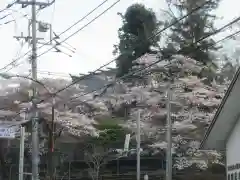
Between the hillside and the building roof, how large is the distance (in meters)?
15.2

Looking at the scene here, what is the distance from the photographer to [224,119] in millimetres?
12391

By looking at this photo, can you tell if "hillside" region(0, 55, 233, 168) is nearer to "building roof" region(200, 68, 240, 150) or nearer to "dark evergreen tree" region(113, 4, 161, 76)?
"dark evergreen tree" region(113, 4, 161, 76)

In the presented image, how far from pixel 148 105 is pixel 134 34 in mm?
10560

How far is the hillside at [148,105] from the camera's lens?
29.4 m

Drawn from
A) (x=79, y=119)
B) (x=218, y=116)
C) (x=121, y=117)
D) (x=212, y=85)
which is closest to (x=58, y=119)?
(x=79, y=119)

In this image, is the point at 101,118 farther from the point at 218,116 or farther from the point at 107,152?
the point at 218,116

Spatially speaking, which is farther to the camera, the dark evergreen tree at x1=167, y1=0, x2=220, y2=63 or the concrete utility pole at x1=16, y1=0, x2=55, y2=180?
the dark evergreen tree at x1=167, y1=0, x2=220, y2=63

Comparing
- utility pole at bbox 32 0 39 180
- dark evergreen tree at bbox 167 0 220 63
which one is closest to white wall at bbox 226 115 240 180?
utility pole at bbox 32 0 39 180

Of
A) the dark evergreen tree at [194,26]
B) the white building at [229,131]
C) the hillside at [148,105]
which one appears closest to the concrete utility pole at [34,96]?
the hillside at [148,105]

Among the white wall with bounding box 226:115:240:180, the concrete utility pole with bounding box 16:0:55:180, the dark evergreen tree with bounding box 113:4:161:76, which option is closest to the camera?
the white wall with bounding box 226:115:240:180

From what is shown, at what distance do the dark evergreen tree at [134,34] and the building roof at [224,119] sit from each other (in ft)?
81.2

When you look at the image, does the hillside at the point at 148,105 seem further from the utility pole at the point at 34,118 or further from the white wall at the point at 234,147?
the white wall at the point at 234,147

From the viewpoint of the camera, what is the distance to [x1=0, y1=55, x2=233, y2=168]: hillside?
29.4 metres

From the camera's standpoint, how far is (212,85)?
3228 centimetres
